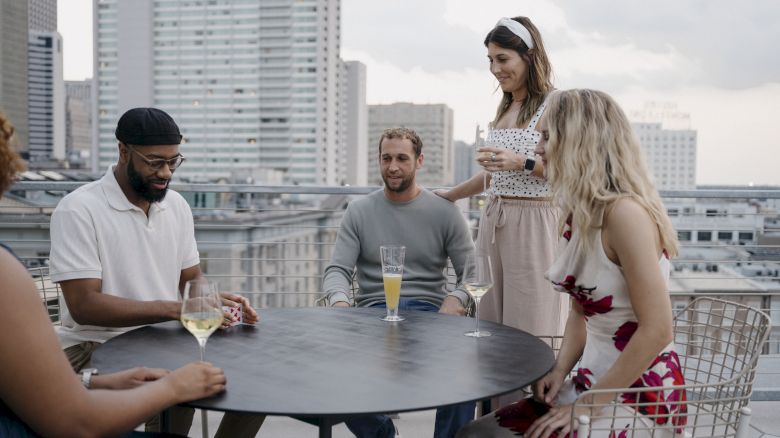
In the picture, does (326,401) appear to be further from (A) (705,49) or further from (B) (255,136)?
(B) (255,136)

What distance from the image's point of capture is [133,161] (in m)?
2.08

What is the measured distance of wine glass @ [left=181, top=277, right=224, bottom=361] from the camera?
1362mm

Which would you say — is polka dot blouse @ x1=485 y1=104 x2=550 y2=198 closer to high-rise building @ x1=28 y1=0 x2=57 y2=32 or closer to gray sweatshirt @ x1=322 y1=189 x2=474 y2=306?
gray sweatshirt @ x1=322 y1=189 x2=474 y2=306

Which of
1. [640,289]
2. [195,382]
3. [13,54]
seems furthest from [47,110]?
[640,289]

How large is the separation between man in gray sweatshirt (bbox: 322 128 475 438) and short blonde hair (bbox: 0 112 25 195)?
64.3 inches

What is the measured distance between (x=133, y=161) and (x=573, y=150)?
1.33 metres

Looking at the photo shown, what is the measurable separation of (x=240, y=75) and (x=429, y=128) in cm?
2567

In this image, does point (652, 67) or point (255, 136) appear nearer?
point (652, 67)

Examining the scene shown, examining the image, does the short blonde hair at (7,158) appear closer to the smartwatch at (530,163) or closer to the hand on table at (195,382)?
the hand on table at (195,382)

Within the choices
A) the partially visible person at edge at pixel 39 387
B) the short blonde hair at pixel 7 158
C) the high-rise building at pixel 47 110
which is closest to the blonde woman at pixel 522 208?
the partially visible person at edge at pixel 39 387

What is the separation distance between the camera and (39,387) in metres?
1.07

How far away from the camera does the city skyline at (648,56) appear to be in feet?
69.6

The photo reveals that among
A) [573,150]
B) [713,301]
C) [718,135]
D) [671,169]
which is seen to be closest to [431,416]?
[713,301]

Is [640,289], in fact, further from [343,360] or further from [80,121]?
[80,121]
